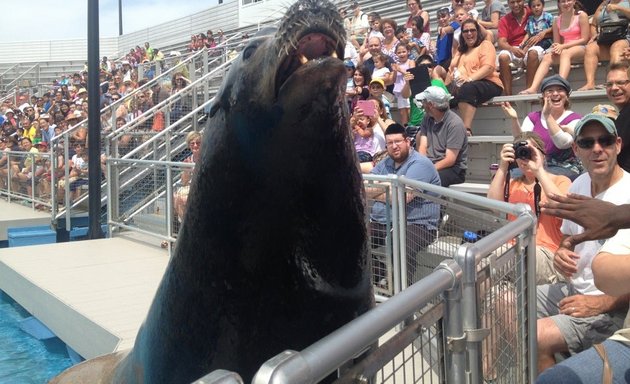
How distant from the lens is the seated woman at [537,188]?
3920 millimetres

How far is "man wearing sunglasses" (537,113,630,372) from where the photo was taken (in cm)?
318

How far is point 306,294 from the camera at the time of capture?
1765 millimetres

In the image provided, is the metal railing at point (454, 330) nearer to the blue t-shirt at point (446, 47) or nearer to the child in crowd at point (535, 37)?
the child in crowd at point (535, 37)

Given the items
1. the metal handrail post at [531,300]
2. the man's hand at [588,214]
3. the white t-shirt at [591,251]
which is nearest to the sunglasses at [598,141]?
the white t-shirt at [591,251]

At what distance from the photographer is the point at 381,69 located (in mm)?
9602

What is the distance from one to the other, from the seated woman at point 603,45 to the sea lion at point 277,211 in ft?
18.9

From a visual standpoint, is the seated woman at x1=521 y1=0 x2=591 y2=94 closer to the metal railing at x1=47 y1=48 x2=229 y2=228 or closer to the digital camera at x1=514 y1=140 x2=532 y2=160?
the digital camera at x1=514 y1=140 x2=532 y2=160

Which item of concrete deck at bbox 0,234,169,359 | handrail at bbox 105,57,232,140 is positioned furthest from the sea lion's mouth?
handrail at bbox 105,57,232,140

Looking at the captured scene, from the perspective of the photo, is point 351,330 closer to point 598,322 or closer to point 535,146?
point 598,322

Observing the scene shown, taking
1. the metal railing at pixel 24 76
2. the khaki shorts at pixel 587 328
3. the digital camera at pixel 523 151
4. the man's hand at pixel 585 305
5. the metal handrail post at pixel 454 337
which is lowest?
the khaki shorts at pixel 587 328

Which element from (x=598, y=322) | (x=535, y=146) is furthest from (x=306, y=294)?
(x=535, y=146)

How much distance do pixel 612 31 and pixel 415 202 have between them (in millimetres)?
3877

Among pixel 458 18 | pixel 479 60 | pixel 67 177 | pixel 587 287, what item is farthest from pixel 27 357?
pixel 458 18

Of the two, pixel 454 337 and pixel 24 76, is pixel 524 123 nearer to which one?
pixel 454 337
